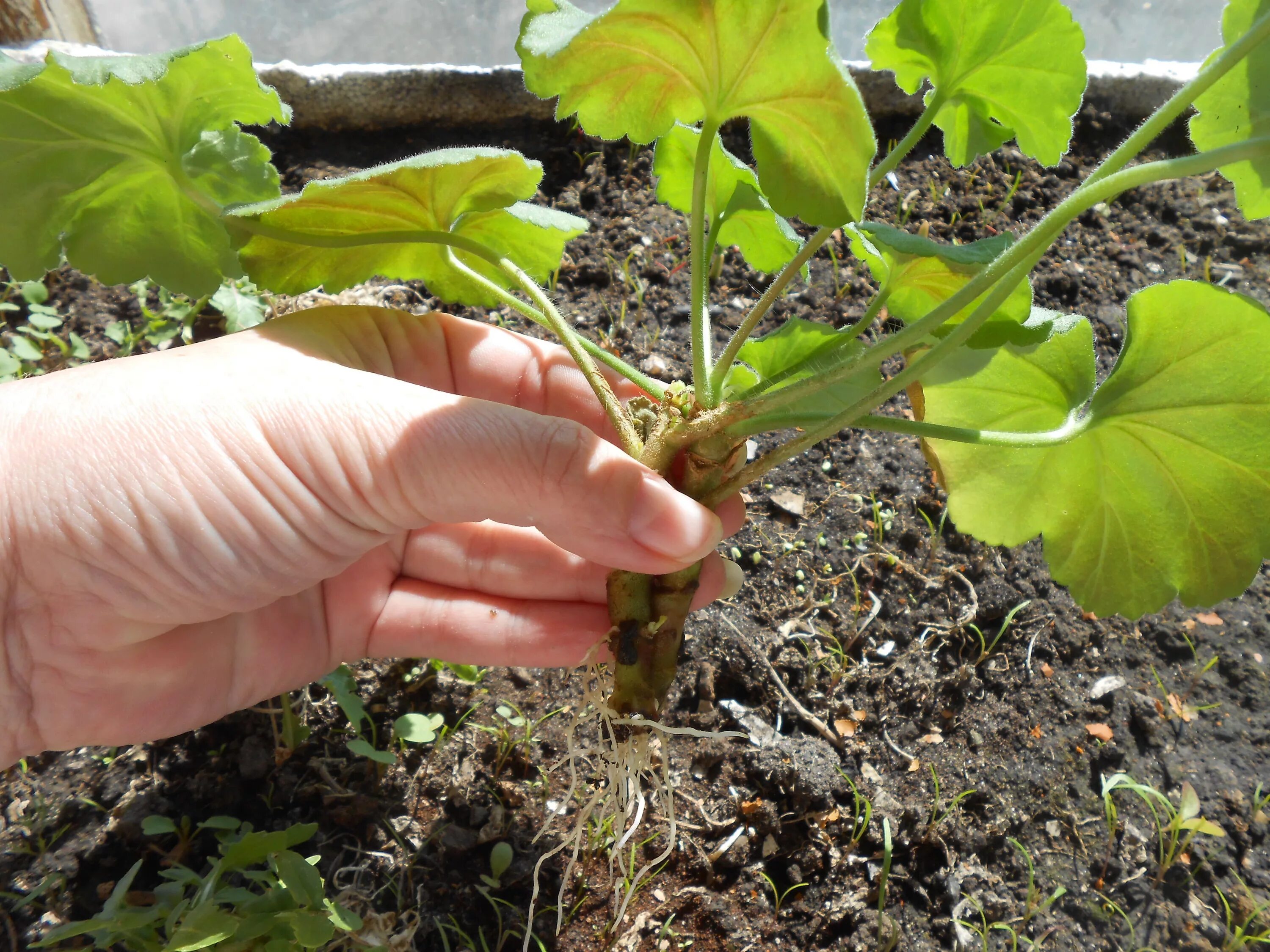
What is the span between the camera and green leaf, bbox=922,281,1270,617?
3.65ft

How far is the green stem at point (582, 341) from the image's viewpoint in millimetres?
1244

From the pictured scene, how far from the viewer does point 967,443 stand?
4.33 feet

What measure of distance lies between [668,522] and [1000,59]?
79 centimetres

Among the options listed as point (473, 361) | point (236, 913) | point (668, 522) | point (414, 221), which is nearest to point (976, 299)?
point (668, 522)

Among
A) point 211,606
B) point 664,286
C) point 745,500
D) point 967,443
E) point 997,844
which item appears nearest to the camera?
point 211,606

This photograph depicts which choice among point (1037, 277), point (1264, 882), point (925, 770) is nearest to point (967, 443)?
point (925, 770)

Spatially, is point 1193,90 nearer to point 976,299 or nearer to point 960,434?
point 976,299

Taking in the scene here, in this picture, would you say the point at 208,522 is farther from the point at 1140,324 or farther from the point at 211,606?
the point at 1140,324

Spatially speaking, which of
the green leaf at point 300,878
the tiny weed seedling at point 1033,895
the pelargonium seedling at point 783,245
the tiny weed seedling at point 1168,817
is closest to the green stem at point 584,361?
the pelargonium seedling at point 783,245

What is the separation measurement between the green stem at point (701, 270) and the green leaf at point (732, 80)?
0.03 meters

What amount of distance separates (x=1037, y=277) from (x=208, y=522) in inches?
80.3

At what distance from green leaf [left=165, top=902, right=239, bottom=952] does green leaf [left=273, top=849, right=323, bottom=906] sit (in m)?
0.07

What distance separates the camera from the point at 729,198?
1.39 meters

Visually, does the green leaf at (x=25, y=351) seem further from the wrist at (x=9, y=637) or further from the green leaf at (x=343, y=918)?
the green leaf at (x=343, y=918)
